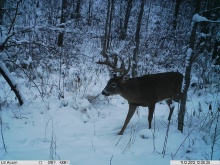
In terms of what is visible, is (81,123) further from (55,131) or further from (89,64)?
(89,64)

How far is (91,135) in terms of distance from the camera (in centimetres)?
479

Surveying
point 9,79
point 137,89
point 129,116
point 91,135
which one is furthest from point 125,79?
point 9,79

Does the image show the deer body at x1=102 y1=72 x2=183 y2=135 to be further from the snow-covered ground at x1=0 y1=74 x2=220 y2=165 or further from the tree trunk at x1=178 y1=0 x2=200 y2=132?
the tree trunk at x1=178 y1=0 x2=200 y2=132

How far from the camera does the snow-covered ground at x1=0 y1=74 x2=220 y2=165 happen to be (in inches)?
143

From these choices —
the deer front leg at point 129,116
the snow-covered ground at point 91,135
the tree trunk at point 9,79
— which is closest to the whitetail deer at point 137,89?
the deer front leg at point 129,116

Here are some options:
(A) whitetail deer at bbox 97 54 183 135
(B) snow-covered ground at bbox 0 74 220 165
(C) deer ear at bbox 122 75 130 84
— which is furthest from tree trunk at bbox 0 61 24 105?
(C) deer ear at bbox 122 75 130 84

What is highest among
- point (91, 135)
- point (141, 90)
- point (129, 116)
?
point (141, 90)

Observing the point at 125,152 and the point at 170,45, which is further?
the point at 170,45

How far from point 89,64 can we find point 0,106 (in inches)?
263

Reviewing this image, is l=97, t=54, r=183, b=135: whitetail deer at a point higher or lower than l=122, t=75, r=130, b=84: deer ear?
lower

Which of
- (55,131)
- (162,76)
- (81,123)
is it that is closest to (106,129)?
(81,123)

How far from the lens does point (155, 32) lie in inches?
795

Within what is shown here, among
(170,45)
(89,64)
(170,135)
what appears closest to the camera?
(170,135)

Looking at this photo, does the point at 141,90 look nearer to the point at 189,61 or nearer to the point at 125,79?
the point at 125,79
